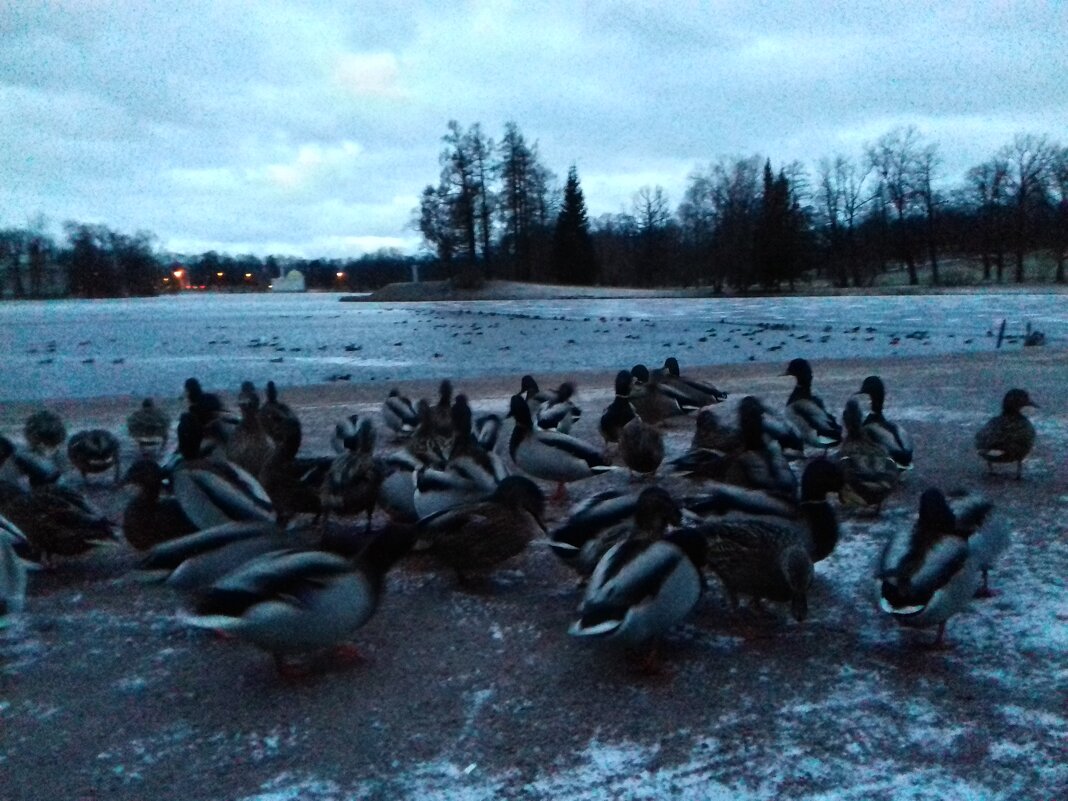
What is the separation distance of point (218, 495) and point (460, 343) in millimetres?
19448

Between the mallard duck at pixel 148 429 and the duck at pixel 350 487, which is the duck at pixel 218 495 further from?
the mallard duck at pixel 148 429

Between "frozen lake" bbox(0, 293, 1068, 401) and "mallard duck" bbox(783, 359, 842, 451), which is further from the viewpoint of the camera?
"frozen lake" bbox(0, 293, 1068, 401)

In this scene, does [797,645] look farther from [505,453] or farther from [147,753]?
[505,453]

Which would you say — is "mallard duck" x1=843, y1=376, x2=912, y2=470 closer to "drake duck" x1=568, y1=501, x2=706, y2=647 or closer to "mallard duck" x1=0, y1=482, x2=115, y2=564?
"drake duck" x1=568, y1=501, x2=706, y2=647

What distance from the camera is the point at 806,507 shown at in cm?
440

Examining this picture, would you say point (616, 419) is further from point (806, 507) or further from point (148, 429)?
point (148, 429)

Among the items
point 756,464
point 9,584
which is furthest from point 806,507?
point 9,584

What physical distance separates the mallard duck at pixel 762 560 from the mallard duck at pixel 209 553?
1.71 m

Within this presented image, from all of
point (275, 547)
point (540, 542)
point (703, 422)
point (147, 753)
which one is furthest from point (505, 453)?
point (147, 753)

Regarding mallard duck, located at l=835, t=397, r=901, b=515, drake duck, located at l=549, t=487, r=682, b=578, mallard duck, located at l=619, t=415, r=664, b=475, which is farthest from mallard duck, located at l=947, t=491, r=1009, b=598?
mallard duck, located at l=619, t=415, r=664, b=475

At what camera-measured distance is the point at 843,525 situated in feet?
18.0

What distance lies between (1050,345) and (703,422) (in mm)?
14553

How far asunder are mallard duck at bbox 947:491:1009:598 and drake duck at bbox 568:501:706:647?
1350 mm

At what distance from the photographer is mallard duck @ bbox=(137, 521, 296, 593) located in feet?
12.7
